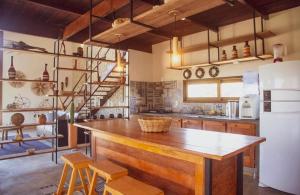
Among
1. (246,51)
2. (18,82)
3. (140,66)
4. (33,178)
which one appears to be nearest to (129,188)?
(33,178)

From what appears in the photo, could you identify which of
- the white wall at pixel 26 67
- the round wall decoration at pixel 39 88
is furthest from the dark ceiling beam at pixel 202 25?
the round wall decoration at pixel 39 88

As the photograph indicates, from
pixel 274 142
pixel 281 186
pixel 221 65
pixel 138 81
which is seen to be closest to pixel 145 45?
pixel 138 81

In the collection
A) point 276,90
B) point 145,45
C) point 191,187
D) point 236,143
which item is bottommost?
point 191,187

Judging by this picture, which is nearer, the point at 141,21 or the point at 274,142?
the point at 141,21

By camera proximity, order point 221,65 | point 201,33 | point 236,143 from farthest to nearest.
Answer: point 201,33
point 221,65
point 236,143

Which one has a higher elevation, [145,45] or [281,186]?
[145,45]

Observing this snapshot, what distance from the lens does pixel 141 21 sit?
8.13 ft

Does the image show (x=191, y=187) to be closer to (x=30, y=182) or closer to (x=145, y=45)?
(x=30, y=182)

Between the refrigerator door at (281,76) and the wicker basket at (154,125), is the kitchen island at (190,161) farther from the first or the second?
the refrigerator door at (281,76)

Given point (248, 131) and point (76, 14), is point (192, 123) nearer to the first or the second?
point (248, 131)

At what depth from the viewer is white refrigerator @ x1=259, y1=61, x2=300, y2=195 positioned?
277 centimetres

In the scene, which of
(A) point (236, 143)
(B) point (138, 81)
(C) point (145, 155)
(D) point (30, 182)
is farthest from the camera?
(B) point (138, 81)

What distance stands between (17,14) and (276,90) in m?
4.50

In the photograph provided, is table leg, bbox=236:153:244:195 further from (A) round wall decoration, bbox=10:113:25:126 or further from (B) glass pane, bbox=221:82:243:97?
(A) round wall decoration, bbox=10:113:25:126
